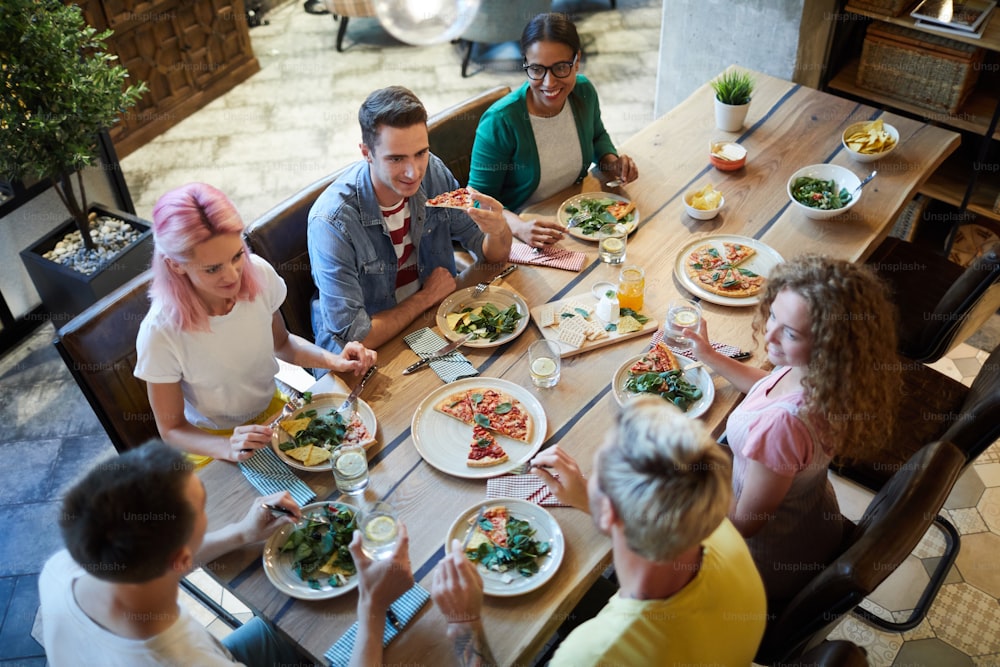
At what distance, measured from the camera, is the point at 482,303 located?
102 inches

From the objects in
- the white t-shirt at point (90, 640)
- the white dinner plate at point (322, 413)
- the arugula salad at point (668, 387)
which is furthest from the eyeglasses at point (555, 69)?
the white t-shirt at point (90, 640)

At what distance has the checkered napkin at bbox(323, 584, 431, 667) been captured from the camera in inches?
68.2

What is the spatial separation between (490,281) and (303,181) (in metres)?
2.66

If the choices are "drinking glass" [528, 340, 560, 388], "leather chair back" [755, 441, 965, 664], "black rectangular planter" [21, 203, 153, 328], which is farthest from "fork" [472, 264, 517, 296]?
"black rectangular planter" [21, 203, 153, 328]

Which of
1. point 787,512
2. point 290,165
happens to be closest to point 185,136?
point 290,165

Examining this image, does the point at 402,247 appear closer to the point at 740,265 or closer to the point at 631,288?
the point at 631,288

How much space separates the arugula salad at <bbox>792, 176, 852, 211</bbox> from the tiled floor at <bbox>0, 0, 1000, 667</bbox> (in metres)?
1.12

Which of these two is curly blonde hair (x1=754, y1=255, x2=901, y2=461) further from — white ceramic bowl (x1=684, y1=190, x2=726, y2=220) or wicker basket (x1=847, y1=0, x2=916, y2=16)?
wicker basket (x1=847, y1=0, x2=916, y2=16)

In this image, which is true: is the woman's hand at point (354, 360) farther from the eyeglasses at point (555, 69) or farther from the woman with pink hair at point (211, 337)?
the eyeglasses at point (555, 69)

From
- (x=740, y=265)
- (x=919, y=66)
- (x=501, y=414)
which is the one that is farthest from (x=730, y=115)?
(x=501, y=414)

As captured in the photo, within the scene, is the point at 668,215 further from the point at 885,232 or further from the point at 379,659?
the point at 379,659

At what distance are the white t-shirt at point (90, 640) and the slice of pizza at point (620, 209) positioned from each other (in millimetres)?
1878

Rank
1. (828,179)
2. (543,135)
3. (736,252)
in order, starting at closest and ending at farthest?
(736,252)
(828,179)
(543,135)

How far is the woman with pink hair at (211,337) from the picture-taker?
6.91 feet
